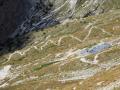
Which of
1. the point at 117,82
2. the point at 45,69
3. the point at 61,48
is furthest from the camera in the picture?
the point at 61,48

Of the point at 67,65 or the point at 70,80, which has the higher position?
the point at 67,65

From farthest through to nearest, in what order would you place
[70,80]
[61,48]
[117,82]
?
[61,48] → [70,80] → [117,82]

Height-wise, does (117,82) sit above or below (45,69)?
below

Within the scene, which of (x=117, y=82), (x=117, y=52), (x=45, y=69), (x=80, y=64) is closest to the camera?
(x=117, y=82)

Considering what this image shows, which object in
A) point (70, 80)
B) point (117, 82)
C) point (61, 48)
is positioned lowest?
point (117, 82)

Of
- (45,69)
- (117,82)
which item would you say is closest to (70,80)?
(45,69)

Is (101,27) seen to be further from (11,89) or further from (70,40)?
(11,89)

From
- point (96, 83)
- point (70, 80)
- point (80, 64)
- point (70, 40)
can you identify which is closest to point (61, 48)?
point (70, 40)

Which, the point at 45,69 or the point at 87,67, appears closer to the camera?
the point at 87,67

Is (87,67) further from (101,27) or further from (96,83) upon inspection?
(101,27)
